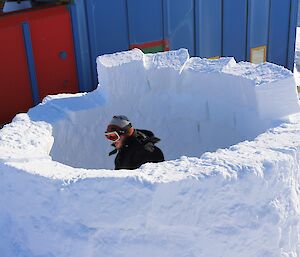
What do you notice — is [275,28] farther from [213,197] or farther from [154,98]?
[213,197]

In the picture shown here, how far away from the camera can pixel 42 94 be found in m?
5.92

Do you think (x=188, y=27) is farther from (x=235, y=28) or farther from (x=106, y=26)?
(x=106, y=26)

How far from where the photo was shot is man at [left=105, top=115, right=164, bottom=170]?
11.3 feet

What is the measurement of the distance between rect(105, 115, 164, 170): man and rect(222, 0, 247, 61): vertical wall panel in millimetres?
3895

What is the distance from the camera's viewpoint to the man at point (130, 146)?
11.3 feet

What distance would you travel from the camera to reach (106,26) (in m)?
6.12

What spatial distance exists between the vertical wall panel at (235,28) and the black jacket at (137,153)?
3.89 m

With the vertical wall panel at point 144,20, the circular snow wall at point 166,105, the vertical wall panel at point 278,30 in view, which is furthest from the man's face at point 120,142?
the vertical wall panel at point 278,30

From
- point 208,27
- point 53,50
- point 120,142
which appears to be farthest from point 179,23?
point 120,142

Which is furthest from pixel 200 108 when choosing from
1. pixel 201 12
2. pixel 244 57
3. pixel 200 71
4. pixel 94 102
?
pixel 244 57

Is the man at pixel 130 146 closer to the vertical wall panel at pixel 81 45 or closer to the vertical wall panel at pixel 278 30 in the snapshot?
the vertical wall panel at pixel 81 45

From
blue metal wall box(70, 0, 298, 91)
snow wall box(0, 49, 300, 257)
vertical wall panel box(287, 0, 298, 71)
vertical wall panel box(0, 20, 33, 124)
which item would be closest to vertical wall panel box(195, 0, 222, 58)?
blue metal wall box(70, 0, 298, 91)

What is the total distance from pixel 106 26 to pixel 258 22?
2369mm

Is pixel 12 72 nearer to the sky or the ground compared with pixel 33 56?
nearer to the ground
